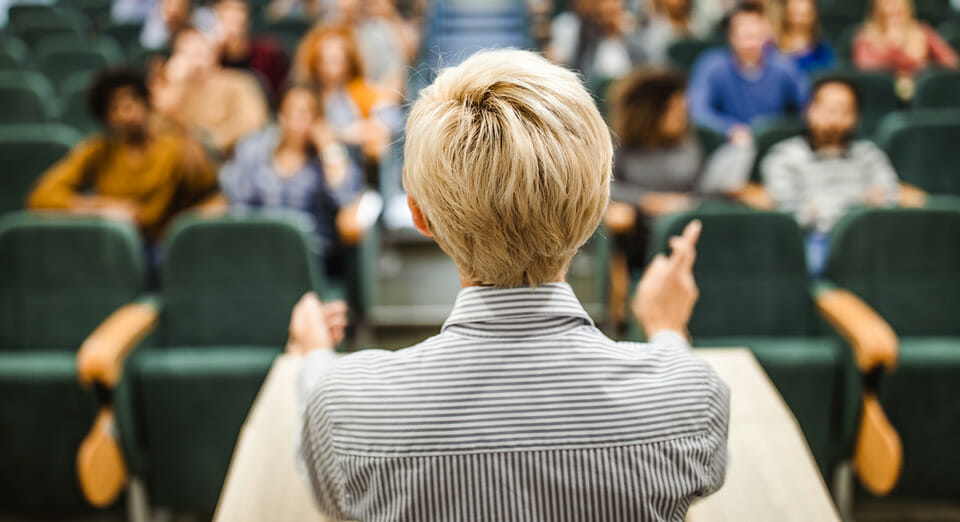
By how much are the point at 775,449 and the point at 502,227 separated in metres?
0.62

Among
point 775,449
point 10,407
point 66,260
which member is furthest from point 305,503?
point 66,260

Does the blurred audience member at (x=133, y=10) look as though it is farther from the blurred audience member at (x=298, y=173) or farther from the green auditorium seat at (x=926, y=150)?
the green auditorium seat at (x=926, y=150)

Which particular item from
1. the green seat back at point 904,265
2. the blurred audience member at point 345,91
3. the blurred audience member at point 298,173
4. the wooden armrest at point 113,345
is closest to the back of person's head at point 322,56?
the blurred audience member at point 345,91

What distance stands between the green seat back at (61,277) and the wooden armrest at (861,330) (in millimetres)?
A: 1701

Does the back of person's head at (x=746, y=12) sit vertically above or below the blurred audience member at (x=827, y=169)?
above

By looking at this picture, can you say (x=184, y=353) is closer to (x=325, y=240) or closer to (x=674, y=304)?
(x=325, y=240)

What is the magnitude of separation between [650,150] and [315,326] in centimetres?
193

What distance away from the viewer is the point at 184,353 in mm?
1844

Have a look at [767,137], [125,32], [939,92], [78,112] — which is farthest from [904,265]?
[125,32]

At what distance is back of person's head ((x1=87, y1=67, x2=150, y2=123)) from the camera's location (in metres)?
2.52

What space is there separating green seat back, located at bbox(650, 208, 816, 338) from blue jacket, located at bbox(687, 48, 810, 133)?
1.39 m

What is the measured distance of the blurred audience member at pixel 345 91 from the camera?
3.09m

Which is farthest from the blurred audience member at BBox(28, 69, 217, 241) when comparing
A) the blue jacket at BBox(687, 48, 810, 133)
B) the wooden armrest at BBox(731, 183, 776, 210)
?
the blue jacket at BBox(687, 48, 810, 133)

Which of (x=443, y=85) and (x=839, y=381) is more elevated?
(x=443, y=85)
